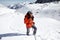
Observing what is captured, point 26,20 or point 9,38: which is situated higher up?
point 26,20

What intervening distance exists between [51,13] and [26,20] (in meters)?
13.2

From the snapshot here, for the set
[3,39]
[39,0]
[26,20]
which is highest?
[39,0]

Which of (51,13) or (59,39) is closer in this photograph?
(59,39)

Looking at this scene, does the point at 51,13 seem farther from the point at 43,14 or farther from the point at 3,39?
the point at 3,39

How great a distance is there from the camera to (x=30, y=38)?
1111 centimetres

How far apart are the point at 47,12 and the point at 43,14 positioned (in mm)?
600

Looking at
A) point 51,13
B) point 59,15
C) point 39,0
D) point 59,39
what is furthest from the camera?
point 39,0

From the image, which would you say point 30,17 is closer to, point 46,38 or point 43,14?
point 46,38

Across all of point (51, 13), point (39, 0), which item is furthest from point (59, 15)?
point (39, 0)

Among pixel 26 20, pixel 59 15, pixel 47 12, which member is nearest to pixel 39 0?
pixel 47 12

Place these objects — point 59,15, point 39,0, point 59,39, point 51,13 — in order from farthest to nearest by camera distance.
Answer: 1. point 39,0
2. point 51,13
3. point 59,15
4. point 59,39

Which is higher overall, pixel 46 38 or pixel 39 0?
pixel 39 0

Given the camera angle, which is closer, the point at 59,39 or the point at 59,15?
Result: the point at 59,39

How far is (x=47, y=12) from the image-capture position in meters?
25.3
